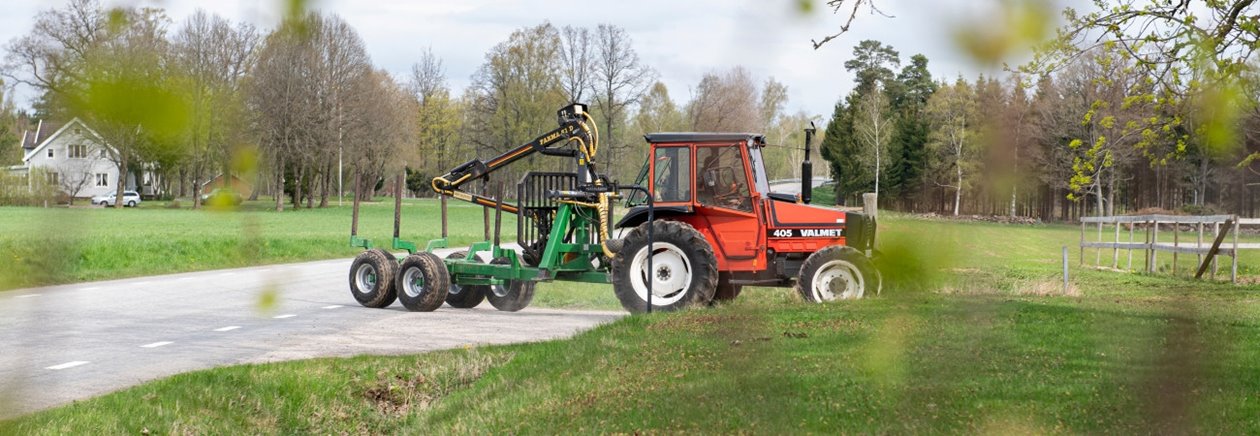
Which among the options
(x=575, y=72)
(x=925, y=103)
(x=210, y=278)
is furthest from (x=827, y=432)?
(x=210, y=278)

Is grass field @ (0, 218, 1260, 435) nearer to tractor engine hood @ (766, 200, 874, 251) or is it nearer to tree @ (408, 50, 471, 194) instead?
tree @ (408, 50, 471, 194)

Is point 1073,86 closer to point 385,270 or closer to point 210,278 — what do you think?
point 385,270

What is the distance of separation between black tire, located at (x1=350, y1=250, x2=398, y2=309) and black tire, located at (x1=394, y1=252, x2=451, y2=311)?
0.79ft

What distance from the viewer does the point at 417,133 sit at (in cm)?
509

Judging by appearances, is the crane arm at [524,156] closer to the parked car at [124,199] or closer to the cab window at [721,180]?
the cab window at [721,180]

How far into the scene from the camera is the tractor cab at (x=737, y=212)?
13.4 m

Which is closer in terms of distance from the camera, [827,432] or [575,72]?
[575,72]

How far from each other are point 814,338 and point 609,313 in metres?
6.88

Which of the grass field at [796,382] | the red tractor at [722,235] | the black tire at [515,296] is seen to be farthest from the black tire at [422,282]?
the grass field at [796,382]

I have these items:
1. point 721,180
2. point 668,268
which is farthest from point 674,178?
point 668,268

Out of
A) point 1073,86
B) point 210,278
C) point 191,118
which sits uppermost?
point 1073,86

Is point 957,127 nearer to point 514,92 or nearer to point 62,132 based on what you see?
point 62,132

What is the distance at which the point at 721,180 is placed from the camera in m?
13.7

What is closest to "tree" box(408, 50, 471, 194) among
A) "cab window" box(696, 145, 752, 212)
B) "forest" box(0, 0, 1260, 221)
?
"forest" box(0, 0, 1260, 221)
